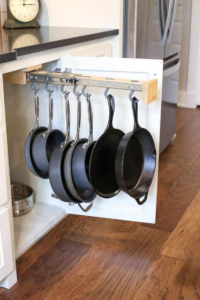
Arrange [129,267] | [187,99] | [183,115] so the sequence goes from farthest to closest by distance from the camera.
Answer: [187,99], [183,115], [129,267]

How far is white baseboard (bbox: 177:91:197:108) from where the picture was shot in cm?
404

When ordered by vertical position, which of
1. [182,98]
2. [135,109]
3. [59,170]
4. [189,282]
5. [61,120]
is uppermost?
[135,109]

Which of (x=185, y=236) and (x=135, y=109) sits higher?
(x=135, y=109)

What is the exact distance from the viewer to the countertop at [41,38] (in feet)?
4.62

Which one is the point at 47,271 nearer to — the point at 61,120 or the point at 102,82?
the point at 61,120

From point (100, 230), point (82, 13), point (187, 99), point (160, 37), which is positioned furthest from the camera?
point (187, 99)

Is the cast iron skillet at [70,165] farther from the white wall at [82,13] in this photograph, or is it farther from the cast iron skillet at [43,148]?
the white wall at [82,13]

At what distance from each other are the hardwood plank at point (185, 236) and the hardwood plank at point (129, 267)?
1.6 inches

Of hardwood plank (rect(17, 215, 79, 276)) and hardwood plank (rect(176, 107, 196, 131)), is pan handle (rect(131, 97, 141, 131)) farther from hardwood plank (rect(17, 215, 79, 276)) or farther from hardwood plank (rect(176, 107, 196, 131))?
hardwood plank (rect(176, 107, 196, 131))

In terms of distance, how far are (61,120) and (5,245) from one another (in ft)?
2.13

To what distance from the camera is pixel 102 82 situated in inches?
56.7

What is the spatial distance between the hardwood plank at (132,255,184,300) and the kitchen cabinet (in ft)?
0.70

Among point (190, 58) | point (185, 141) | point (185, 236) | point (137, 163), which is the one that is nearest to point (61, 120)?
point (137, 163)

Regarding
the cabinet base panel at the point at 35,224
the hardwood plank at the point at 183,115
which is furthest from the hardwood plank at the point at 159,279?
the hardwood plank at the point at 183,115
